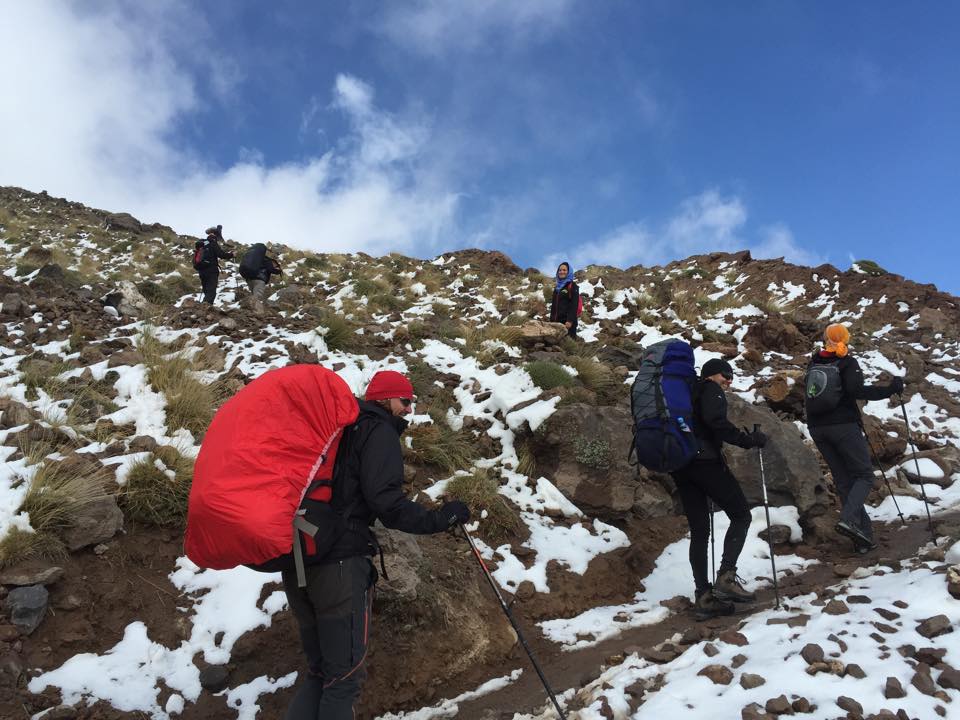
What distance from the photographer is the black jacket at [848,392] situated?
5.34 m

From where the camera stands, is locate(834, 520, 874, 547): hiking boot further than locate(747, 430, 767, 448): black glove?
Yes

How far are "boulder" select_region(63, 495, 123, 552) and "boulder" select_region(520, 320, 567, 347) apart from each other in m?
6.98

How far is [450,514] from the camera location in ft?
10.0

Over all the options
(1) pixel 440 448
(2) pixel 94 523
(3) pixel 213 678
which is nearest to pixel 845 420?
(1) pixel 440 448

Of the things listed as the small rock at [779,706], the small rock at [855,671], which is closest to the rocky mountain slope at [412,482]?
the small rock at [855,671]

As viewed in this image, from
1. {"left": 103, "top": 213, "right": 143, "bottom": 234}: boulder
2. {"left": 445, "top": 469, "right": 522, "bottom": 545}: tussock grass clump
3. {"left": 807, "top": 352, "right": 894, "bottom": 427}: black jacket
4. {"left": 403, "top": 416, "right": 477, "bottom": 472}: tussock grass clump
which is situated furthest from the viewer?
{"left": 103, "top": 213, "right": 143, "bottom": 234}: boulder

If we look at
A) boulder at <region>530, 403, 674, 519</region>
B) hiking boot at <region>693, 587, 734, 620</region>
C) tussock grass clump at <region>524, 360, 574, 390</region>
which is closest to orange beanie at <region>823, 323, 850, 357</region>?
boulder at <region>530, 403, 674, 519</region>

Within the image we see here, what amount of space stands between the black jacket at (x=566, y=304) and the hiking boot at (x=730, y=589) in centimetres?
651

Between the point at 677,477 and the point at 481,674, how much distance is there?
229 centimetres

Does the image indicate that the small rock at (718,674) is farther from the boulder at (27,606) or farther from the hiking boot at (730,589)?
the boulder at (27,606)

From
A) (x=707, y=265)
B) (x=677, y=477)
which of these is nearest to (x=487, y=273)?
(x=707, y=265)

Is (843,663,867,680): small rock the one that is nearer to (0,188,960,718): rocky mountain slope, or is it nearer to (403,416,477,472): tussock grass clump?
(0,188,960,718): rocky mountain slope

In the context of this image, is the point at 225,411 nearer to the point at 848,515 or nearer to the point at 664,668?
the point at 664,668

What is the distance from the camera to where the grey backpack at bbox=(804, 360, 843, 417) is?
5531 millimetres
